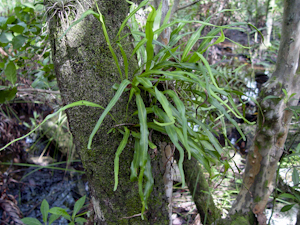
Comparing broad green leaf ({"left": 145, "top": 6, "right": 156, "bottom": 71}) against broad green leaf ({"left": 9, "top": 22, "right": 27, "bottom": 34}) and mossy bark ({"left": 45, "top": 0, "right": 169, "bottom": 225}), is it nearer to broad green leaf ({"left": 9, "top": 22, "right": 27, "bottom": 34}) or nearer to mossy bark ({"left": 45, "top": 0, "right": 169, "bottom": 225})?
mossy bark ({"left": 45, "top": 0, "right": 169, "bottom": 225})

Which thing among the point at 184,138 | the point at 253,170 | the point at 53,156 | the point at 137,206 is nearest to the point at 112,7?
the point at 184,138

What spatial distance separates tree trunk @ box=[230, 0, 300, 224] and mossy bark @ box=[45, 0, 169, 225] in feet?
2.56

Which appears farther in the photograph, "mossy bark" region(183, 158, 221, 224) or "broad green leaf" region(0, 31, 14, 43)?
"mossy bark" region(183, 158, 221, 224)

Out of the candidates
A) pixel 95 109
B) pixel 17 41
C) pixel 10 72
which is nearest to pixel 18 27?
pixel 17 41

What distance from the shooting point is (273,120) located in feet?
3.91

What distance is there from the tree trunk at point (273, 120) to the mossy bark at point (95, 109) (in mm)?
780

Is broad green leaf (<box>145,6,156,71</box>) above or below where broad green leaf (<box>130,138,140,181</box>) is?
above

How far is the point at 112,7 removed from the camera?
0.91 metres

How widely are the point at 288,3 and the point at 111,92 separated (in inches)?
43.9

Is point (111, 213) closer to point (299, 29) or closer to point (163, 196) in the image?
point (163, 196)

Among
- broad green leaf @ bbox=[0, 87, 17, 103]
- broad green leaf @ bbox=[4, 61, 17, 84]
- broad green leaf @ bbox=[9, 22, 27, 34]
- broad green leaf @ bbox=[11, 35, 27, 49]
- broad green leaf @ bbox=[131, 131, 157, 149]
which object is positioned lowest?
broad green leaf @ bbox=[131, 131, 157, 149]

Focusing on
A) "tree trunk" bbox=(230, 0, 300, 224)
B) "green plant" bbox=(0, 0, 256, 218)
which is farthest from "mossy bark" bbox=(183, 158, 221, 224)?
"green plant" bbox=(0, 0, 256, 218)

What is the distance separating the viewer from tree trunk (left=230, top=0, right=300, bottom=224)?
3.73 feet

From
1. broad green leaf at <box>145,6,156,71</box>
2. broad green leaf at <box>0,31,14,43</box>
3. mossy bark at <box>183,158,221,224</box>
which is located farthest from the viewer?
mossy bark at <box>183,158,221,224</box>
